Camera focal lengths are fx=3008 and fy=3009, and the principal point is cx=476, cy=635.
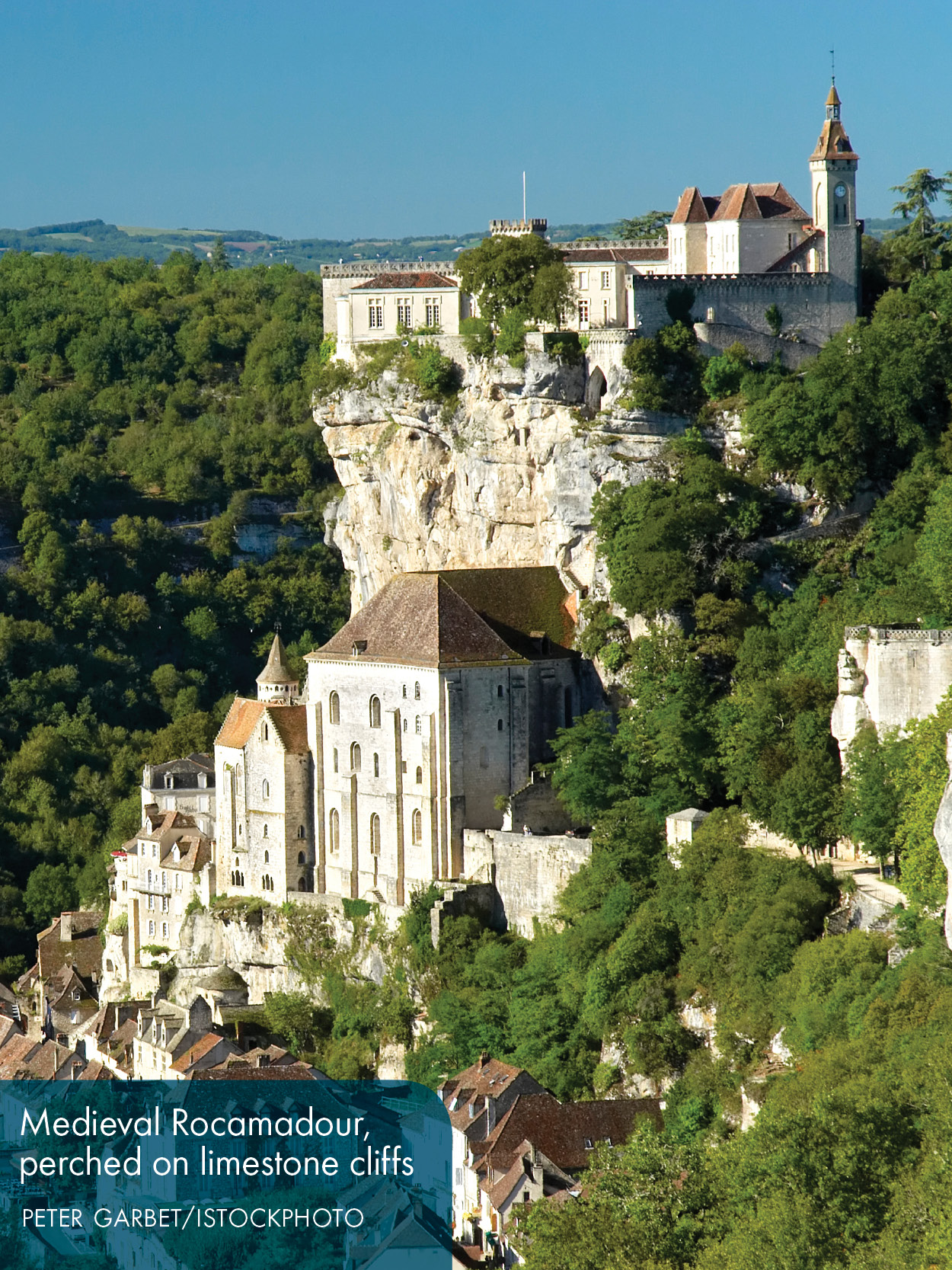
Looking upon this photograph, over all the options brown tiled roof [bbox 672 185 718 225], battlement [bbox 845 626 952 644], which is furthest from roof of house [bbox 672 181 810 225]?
battlement [bbox 845 626 952 644]

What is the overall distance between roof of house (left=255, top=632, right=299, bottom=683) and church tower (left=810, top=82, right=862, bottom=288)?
2041 cm

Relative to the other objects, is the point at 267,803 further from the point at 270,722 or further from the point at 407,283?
the point at 407,283

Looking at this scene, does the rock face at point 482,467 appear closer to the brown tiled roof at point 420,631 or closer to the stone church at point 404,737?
the stone church at point 404,737

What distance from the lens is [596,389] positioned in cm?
8831

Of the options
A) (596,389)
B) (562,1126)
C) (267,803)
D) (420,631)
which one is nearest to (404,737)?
(420,631)

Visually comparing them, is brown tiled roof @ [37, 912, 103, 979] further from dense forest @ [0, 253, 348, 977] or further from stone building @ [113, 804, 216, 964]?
dense forest @ [0, 253, 348, 977]

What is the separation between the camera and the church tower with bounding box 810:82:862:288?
294ft

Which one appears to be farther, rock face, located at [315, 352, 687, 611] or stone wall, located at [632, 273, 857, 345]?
stone wall, located at [632, 273, 857, 345]

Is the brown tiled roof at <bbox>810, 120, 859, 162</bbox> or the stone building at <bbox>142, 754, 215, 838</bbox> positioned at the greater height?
the brown tiled roof at <bbox>810, 120, 859, 162</bbox>

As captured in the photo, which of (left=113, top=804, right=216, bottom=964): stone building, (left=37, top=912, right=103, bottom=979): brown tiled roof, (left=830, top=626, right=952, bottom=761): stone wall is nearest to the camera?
(left=830, top=626, right=952, bottom=761): stone wall

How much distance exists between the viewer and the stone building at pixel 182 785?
9938 centimetres

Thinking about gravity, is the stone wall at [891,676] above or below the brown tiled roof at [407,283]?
below
